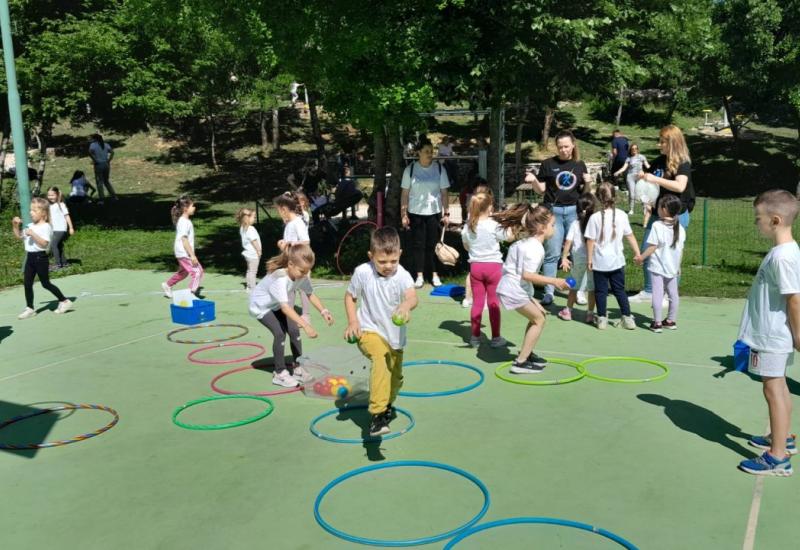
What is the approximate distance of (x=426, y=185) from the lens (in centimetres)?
1191

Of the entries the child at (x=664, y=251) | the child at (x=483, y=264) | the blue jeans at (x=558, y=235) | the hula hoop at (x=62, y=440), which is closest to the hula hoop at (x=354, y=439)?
the hula hoop at (x=62, y=440)

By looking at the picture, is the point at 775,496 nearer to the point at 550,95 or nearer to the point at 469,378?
the point at 469,378

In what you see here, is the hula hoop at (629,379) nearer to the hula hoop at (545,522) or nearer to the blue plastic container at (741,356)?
the blue plastic container at (741,356)

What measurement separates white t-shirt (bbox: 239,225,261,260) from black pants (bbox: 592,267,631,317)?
5.15 metres

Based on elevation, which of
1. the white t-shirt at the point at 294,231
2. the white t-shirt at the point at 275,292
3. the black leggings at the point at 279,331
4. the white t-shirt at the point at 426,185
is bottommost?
the black leggings at the point at 279,331

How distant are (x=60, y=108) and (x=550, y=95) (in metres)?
13.5

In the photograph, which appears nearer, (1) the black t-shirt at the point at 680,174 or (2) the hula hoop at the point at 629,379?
(2) the hula hoop at the point at 629,379

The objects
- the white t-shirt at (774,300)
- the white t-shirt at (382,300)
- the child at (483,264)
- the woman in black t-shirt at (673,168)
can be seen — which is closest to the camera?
the white t-shirt at (774,300)

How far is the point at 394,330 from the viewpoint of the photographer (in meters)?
6.19

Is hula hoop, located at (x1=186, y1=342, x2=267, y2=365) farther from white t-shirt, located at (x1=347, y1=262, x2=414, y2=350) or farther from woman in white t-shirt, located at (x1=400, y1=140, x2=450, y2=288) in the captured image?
woman in white t-shirt, located at (x1=400, y1=140, x2=450, y2=288)

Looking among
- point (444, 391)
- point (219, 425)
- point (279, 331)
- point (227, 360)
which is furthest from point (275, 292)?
point (444, 391)

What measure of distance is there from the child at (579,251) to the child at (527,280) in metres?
2.12

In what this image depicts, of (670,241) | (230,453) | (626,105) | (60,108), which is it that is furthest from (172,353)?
(626,105)

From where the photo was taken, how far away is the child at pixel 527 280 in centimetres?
783
